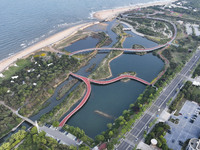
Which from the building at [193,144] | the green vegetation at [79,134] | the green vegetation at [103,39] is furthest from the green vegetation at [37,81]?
the building at [193,144]

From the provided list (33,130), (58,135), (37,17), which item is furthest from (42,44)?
(58,135)

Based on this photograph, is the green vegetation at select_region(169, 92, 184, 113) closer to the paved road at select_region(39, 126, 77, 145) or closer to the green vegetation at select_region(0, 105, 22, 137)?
the paved road at select_region(39, 126, 77, 145)

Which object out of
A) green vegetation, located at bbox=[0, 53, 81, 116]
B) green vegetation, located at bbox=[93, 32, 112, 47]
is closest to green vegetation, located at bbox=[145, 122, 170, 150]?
green vegetation, located at bbox=[0, 53, 81, 116]

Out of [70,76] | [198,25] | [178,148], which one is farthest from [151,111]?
[198,25]

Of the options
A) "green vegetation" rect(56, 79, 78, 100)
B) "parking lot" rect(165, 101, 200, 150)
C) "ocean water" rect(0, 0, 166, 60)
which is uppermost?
"ocean water" rect(0, 0, 166, 60)

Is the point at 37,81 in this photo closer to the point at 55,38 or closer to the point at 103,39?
the point at 55,38

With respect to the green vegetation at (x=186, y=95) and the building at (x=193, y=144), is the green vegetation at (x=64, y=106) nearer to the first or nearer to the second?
the green vegetation at (x=186, y=95)

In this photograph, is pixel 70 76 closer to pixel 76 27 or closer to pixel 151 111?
pixel 151 111
